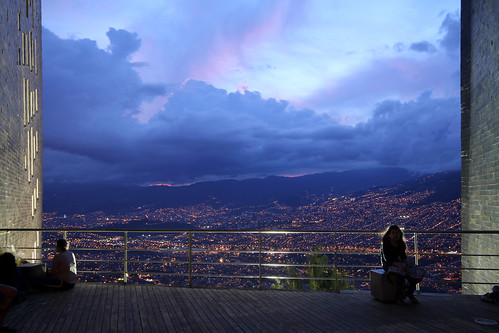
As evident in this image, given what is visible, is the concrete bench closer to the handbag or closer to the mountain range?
the handbag

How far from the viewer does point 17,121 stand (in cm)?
932

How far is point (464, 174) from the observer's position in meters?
8.37

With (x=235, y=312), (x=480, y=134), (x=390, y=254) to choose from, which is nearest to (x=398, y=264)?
(x=390, y=254)

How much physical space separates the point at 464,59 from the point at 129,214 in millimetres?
48093

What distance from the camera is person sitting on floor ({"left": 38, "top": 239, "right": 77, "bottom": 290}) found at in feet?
17.9

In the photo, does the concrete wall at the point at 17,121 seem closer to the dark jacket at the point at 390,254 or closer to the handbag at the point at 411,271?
the dark jacket at the point at 390,254

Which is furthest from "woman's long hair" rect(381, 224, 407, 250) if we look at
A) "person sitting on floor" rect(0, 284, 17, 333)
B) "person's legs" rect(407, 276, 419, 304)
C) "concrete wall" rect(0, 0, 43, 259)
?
"concrete wall" rect(0, 0, 43, 259)

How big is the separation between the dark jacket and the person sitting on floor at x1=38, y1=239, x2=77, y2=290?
4.44m

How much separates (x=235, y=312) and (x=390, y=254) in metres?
2.16

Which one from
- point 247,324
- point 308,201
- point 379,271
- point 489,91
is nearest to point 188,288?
point 247,324

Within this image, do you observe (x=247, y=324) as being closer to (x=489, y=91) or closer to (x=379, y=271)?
(x=379, y=271)

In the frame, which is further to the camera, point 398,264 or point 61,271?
point 61,271

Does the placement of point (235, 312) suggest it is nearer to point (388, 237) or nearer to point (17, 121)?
point (388, 237)

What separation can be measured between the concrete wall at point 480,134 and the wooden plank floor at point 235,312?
2.66 metres
